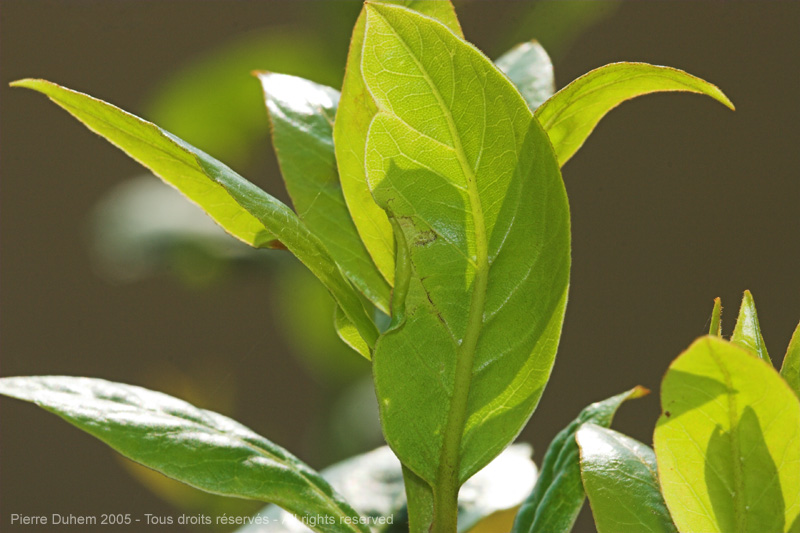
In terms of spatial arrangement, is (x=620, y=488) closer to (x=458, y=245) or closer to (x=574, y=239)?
(x=458, y=245)

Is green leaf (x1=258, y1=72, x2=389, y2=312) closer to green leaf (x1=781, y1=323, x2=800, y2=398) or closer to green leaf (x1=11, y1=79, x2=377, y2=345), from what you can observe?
green leaf (x1=11, y1=79, x2=377, y2=345)

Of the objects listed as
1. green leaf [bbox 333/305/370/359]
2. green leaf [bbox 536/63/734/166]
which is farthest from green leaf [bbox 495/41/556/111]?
green leaf [bbox 333/305/370/359]

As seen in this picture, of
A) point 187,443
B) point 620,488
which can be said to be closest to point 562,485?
point 620,488

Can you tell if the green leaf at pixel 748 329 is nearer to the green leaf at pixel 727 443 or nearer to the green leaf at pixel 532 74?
the green leaf at pixel 727 443

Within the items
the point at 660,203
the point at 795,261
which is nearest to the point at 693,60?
the point at 660,203

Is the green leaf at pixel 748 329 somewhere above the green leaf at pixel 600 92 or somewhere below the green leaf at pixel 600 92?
below

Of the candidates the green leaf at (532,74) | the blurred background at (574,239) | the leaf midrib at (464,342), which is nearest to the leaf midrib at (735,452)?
the leaf midrib at (464,342)
